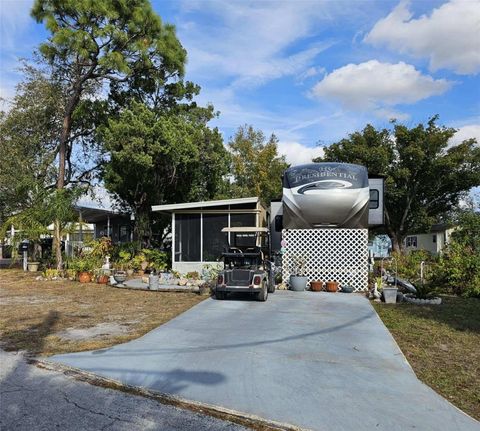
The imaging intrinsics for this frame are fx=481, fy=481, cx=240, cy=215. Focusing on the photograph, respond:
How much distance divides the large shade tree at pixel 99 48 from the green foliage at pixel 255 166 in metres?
11.5

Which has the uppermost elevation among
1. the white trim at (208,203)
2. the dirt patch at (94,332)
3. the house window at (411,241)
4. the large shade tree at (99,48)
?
the large shade tree at (99,48)

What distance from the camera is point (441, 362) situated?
6.18 metres

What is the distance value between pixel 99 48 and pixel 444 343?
60.7ft

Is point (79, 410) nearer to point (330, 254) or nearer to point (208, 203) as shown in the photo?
point (330, 254)

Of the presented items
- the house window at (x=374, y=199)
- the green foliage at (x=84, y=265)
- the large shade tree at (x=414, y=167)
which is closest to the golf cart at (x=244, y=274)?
the green foliage at (x=84, y=265)

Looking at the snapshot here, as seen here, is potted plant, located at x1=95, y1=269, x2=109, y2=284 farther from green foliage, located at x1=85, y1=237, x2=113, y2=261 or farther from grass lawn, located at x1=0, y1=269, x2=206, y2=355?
green foliage, located at x1=85, y1=237, x2=113, y2=261

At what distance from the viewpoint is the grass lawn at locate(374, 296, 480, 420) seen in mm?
5129

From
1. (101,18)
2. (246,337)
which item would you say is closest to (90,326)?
(246,337)

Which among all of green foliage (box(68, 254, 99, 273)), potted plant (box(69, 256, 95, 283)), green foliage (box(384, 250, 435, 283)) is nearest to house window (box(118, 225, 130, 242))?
green foliage (box(68, 254, 99, 273))

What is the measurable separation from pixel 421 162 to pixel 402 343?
2394cm

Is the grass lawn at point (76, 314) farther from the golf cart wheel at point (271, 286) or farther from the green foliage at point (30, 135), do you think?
the green foliage at point (30, 135)

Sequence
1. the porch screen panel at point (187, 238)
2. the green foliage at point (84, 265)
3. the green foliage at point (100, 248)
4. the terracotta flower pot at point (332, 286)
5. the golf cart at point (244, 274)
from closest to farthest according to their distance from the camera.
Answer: the golf cart at point (244, 274) → the terracotta flower pot at point (332, 286) → the green foliage at point (84, 265) → the porch screen panel at point (187, 238) → the green foliage at point (100, 248)

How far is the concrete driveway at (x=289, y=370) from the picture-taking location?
422 cm

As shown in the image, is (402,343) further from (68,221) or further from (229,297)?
(68,221)
